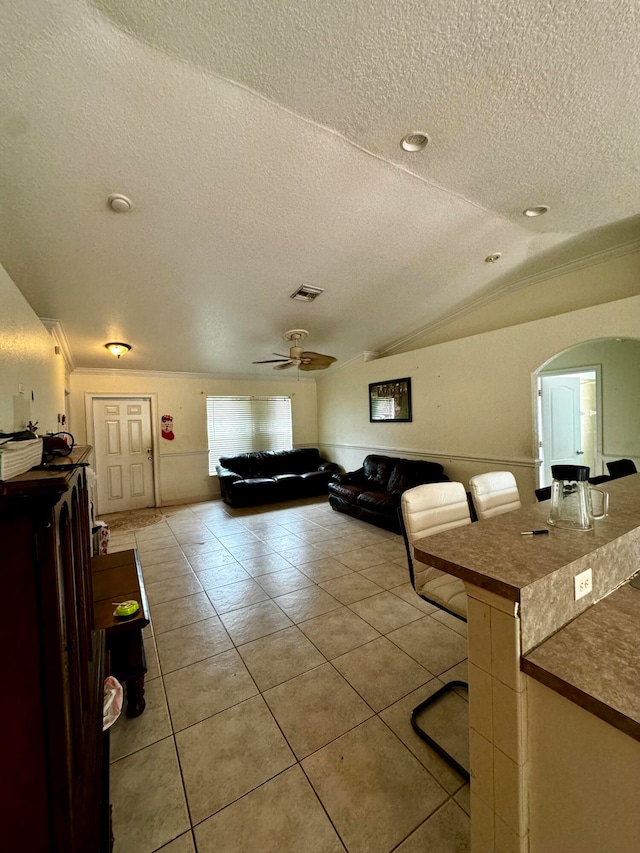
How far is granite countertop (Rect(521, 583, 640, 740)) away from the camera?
685 mm

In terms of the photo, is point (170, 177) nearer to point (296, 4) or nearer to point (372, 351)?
point (296, 4)

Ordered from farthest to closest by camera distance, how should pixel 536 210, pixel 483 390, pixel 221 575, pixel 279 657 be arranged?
pixel 483 390, pixel 221 575, pixel 536 210, pixel 279 657

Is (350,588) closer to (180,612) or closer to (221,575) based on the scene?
(221,575)

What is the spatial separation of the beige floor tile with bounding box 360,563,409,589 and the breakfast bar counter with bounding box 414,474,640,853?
6.58 ft

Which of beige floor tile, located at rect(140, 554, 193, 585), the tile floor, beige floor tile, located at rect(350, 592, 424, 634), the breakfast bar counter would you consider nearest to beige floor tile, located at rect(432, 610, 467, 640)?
the tile floor

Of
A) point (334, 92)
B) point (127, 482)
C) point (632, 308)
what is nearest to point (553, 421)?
point (632, 308)

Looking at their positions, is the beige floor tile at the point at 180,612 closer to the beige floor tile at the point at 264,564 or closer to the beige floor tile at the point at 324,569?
the beige floor tile at the point at 264,564

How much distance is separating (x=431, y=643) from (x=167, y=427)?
210 inches

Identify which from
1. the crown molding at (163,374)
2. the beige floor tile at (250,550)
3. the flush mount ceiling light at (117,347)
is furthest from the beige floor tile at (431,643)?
the crown molding at (163,374)

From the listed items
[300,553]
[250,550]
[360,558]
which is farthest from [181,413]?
[360,558]

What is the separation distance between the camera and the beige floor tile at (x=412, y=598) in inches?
99.9

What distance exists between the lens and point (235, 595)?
9.44ft

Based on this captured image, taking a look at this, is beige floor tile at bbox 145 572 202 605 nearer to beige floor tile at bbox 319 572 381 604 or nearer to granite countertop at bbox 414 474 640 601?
beige floor tile at bbox 319 572 381 604

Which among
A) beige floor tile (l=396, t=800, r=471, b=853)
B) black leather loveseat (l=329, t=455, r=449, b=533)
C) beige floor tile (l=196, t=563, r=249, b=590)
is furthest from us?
black leather loveseat (l=329, t=455, r=449, b=533)
